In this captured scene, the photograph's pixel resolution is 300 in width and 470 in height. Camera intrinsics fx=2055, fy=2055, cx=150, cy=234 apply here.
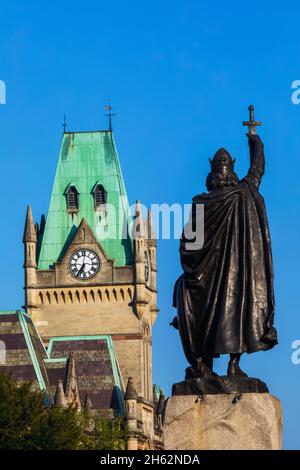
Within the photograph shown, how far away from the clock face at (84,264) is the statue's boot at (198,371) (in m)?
119

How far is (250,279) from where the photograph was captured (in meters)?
24.6

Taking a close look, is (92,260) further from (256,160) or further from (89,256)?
(256,160)

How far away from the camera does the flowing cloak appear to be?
80.6ft

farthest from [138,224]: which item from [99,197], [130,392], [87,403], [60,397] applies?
[60,397]

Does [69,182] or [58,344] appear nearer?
[58,344]

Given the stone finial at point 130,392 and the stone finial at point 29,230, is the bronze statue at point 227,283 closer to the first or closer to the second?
the stone finial at point 130,392

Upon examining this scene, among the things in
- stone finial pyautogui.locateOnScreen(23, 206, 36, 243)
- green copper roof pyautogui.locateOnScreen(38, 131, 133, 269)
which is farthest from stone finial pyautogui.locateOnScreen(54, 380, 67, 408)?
green copper roof pyautogui.locateOnScreen(38, 131, 133, 269)

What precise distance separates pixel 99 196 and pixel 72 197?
1928 mm

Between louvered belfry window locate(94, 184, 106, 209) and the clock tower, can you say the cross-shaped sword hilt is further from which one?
louvered belfry window locate(94, 184, 106, 209)

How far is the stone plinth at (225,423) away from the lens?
2391 cm

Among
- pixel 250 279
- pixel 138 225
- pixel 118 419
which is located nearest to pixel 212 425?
pixel 250 279
